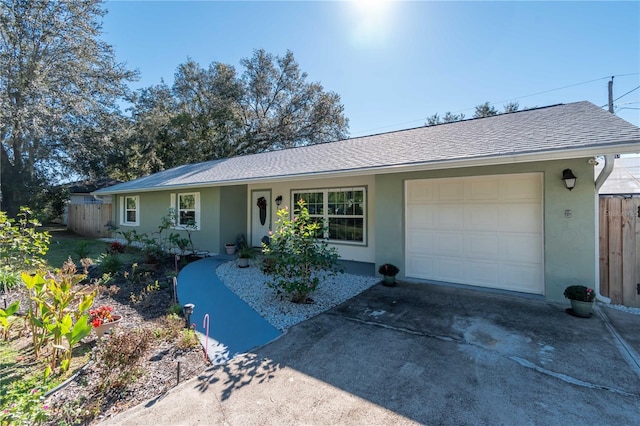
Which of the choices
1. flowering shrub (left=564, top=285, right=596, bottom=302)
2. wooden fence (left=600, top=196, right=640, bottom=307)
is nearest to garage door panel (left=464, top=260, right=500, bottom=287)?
flowering shrub (left=564, top=285, right=596, bottom=302)

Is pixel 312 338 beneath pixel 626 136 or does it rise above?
beneath

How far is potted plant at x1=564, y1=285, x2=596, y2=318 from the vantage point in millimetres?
4547

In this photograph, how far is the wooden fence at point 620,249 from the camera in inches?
200

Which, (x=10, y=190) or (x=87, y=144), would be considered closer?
(x=10, y=190)

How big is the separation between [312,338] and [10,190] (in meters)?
21.7

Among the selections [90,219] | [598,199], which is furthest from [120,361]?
[90,219]

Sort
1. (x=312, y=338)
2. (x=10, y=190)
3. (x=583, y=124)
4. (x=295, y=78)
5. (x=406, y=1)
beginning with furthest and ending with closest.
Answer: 1. (x=295, y=78)
2. (x=10, y=190)
3. (x=406, y=1)
4. (x=583, y=124)
5. (x=312, y=338)

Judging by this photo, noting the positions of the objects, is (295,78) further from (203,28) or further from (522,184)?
(522,184)

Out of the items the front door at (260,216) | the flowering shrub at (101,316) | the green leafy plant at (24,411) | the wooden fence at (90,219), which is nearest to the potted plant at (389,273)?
the front door at (260,216)

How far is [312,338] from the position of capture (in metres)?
4.07

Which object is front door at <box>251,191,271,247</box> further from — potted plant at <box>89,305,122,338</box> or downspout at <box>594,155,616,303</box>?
downspout at <box>594,155,616,303</box>

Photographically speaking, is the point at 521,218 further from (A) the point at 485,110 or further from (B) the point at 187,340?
(A) the point at 485,110

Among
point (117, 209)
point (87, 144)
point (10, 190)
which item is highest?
point (87, 144)

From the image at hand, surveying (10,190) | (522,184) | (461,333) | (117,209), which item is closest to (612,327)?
(461,333)
